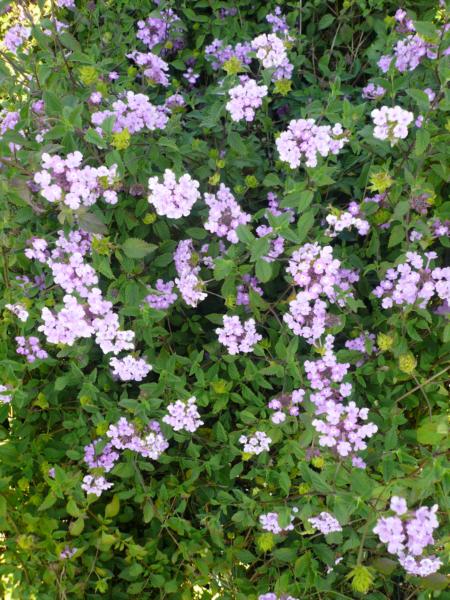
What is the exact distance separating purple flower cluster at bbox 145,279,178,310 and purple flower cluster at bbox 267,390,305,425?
1.40ft

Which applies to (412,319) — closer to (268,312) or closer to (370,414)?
(370,414)

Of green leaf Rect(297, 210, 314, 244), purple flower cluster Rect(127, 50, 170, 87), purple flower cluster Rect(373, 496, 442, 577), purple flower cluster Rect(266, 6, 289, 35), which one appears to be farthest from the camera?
purple flower cluster Rect(266, 6, 289, 35)

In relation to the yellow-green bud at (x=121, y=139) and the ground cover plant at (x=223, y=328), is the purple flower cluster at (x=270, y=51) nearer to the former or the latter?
the ground cover plant at (x=223, y=328)

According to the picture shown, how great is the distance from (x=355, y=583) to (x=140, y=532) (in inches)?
38.0

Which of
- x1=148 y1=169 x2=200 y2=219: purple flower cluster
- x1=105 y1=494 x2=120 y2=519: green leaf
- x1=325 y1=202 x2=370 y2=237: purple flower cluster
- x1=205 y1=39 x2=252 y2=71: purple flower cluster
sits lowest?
x1=105 y1=494 x2=120 y2=519: green leaf

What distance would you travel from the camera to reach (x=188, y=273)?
5.66 feet

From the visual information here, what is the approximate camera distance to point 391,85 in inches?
71.0

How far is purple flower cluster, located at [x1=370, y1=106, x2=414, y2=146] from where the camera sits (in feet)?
4.72

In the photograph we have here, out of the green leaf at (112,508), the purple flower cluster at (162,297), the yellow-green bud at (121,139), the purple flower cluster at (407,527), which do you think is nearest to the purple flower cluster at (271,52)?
the yellow-green bud at (121,139)

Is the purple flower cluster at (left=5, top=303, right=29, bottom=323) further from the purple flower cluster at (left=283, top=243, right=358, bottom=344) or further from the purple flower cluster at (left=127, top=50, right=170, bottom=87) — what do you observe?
the purple flower cluster at (left=127, top=50, right=170, bottom=87)

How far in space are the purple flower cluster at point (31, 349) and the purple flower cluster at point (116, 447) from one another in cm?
31

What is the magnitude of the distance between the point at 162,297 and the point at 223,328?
8.3 inches

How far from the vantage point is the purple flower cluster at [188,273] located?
5.41 feet

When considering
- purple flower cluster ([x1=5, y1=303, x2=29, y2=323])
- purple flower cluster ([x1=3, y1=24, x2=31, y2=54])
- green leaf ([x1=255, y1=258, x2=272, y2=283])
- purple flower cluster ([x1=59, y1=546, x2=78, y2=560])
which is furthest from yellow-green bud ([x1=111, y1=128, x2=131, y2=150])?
purple flower cluster ([x1=59, y1=546, x2=78, y2=560])
